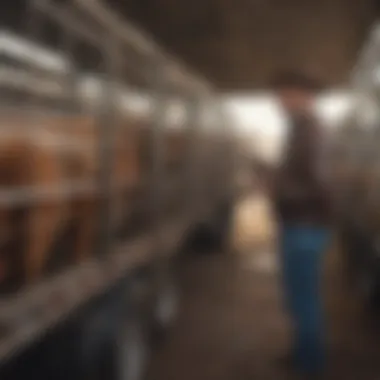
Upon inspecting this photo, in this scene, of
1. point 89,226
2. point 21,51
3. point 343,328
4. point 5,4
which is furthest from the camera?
point 343,328

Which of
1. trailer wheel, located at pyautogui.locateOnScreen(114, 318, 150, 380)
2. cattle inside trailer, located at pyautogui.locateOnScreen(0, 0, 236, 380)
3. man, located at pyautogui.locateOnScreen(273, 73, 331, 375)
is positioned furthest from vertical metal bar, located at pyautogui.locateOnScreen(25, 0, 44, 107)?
trailer wheel, located at pyautogui.locateOnScreen(114, 318, 150, 380)

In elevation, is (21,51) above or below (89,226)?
above

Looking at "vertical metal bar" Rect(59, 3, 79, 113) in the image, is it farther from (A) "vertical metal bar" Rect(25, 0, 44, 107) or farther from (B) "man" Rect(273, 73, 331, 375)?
(B) "man" Rect(273, 73, 331, 375)

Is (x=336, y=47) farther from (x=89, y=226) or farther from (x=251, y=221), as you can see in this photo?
(x=89, y=226)

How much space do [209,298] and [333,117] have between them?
0.42 metres

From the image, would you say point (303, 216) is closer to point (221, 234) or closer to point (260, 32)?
point (260, 32)

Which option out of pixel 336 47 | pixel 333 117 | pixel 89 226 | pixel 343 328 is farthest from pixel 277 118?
pixel 343 328

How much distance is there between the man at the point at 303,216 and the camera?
1000 mm

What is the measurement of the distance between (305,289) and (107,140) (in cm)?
34

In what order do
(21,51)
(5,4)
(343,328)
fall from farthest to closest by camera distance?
(343,328) → (21,51) → (5,4)

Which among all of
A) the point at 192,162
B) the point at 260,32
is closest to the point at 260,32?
the point at 260,32

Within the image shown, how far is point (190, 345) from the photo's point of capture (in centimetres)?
128

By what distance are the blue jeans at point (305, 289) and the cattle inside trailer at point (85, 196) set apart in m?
0.24

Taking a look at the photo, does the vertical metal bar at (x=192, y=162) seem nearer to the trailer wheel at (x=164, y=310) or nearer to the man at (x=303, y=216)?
the trailer wheel at (x=164, y=310)
